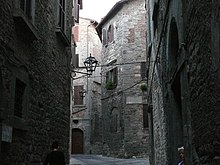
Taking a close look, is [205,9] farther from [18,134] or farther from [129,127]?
[129,127]

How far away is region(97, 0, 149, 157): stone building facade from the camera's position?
23.2 meters

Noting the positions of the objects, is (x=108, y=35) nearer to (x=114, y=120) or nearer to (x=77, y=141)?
(x=114, y=120)

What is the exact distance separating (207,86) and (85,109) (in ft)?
91.9

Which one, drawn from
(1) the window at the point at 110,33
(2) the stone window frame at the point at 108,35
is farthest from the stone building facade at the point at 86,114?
(1) the window at the point at 110,33

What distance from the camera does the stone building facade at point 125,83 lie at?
23.2 m

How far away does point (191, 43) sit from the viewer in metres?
5.07

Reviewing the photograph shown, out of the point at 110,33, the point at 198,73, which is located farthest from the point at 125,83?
the point at 198,73

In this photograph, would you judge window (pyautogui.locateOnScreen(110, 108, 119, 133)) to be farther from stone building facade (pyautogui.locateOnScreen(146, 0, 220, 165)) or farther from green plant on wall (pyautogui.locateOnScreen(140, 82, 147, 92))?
stone building facade (pyautogui.locateOnScreen(146, 0, 220, 165))

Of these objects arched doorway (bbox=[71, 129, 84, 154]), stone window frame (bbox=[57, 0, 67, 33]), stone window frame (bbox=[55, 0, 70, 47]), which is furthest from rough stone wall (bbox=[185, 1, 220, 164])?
arched doorway (bbox=[71, 129, 84, 154])

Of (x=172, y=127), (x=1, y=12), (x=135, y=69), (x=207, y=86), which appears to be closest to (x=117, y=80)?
(x=135, y=69)

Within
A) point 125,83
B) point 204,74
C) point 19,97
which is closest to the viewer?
point 204,74

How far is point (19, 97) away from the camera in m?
7.53

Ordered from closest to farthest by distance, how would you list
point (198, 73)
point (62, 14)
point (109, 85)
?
point (198, 73), point (62, 14), point (109, 85)

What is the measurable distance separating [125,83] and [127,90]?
49 cm
